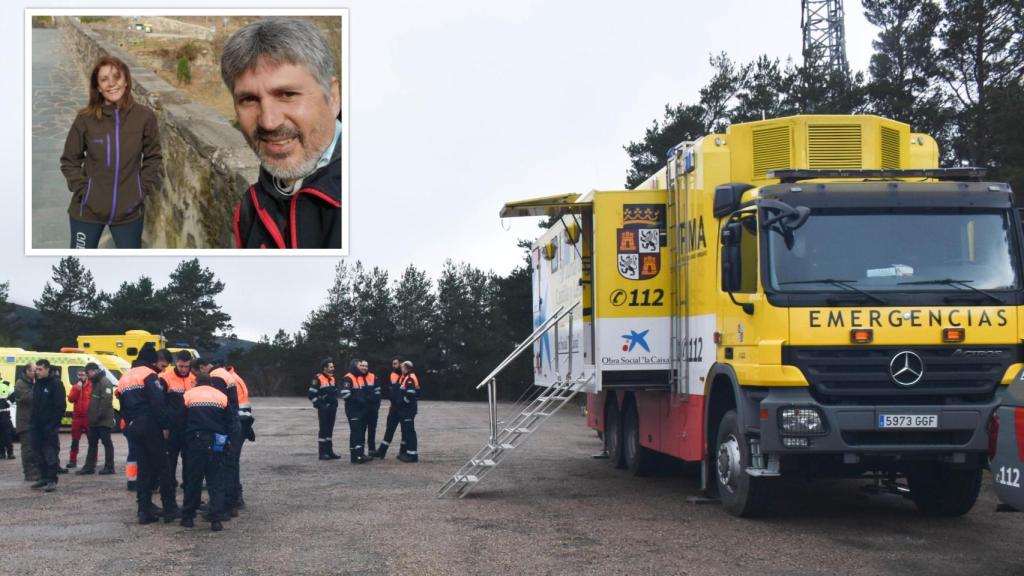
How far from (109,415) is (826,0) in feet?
107

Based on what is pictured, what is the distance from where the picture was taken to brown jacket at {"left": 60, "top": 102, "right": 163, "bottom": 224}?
11.7 metres

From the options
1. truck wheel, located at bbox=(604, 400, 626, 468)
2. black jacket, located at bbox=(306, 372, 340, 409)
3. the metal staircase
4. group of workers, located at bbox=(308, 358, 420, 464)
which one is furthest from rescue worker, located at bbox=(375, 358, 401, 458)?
the metal staircase

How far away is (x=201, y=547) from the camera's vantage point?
33.0 feet

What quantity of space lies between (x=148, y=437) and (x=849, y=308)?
23.2 ft

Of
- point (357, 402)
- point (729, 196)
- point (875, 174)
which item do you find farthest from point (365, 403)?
point (875, 174)

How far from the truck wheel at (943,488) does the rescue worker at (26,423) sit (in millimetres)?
11169

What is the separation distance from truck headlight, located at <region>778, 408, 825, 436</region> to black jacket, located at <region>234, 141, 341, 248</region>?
5.09m

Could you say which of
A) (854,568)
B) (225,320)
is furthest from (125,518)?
(225,320)

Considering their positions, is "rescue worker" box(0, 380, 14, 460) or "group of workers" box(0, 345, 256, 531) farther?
"rescue worker" box(0, 380, 14, 460)

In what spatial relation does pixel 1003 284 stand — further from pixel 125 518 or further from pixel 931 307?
pixel 125 518

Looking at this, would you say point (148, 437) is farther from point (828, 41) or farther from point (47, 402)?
point (828, 41)

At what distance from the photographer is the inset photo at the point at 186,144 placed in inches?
462

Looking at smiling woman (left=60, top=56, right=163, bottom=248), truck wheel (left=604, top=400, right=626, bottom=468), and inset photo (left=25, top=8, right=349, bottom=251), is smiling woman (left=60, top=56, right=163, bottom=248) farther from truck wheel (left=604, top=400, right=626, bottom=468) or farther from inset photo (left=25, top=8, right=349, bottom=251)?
truck wheel (left=604, top=400, right=626, bottom=468)

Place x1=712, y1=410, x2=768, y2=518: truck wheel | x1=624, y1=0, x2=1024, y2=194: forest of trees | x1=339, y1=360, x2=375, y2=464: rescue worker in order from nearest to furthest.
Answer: x1=712, y1=410, x2=768, y2=518: truck wheel → x1=339, y1=360, x2=375, y2=464: rescue worker → x1=624, y1=0, x2=1024, y2=194: forest of trees
